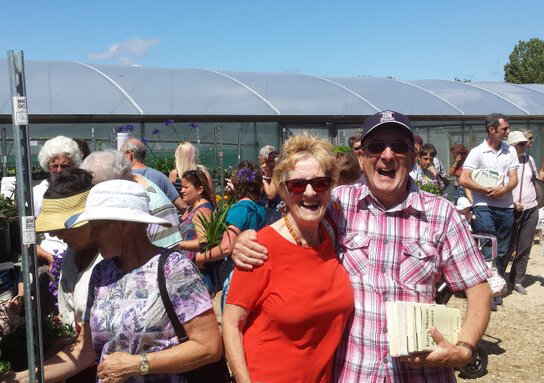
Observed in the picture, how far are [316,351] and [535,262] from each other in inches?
349

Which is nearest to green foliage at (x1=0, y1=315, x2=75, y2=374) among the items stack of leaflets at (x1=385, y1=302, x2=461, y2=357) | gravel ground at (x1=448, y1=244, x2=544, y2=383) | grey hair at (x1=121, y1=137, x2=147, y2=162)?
stack of leaflets at (x1=385, y1=302, x2=461, y2=357)

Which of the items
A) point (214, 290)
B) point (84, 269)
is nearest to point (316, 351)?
point (84, 269)

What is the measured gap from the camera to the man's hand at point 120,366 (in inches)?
91.7

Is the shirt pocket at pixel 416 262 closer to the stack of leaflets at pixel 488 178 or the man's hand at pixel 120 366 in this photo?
the man's hand at pixel 120 366

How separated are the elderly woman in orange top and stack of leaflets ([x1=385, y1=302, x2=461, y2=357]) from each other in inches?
9.0

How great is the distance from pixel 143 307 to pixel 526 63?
6232 cm

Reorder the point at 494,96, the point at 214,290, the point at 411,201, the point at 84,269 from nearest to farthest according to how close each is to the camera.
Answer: the point at 411,201 → the point at 84,269 → the point at 214,290 → the point at 494,96

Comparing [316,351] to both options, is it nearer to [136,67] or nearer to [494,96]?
[136,67]

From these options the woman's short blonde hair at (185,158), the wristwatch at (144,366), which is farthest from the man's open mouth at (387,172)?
the woman's short blonde hair at (185,158)

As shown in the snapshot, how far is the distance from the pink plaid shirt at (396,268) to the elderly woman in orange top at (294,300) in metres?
0.07

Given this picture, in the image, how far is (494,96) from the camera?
19.4 metres

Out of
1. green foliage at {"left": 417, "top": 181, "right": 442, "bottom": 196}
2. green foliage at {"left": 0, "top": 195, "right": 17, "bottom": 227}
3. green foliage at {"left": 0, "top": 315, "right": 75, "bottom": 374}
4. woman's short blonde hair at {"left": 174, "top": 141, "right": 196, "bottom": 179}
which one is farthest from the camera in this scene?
woman's short blonde hair at {"left": 174, "top": 141, "right": 196, "bottom": 179}

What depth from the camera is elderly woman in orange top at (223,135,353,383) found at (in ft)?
7.69

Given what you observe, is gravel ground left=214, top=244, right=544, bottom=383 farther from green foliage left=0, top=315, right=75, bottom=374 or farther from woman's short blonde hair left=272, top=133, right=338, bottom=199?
green foliage left=0, top=315, right=75, bottom=374
